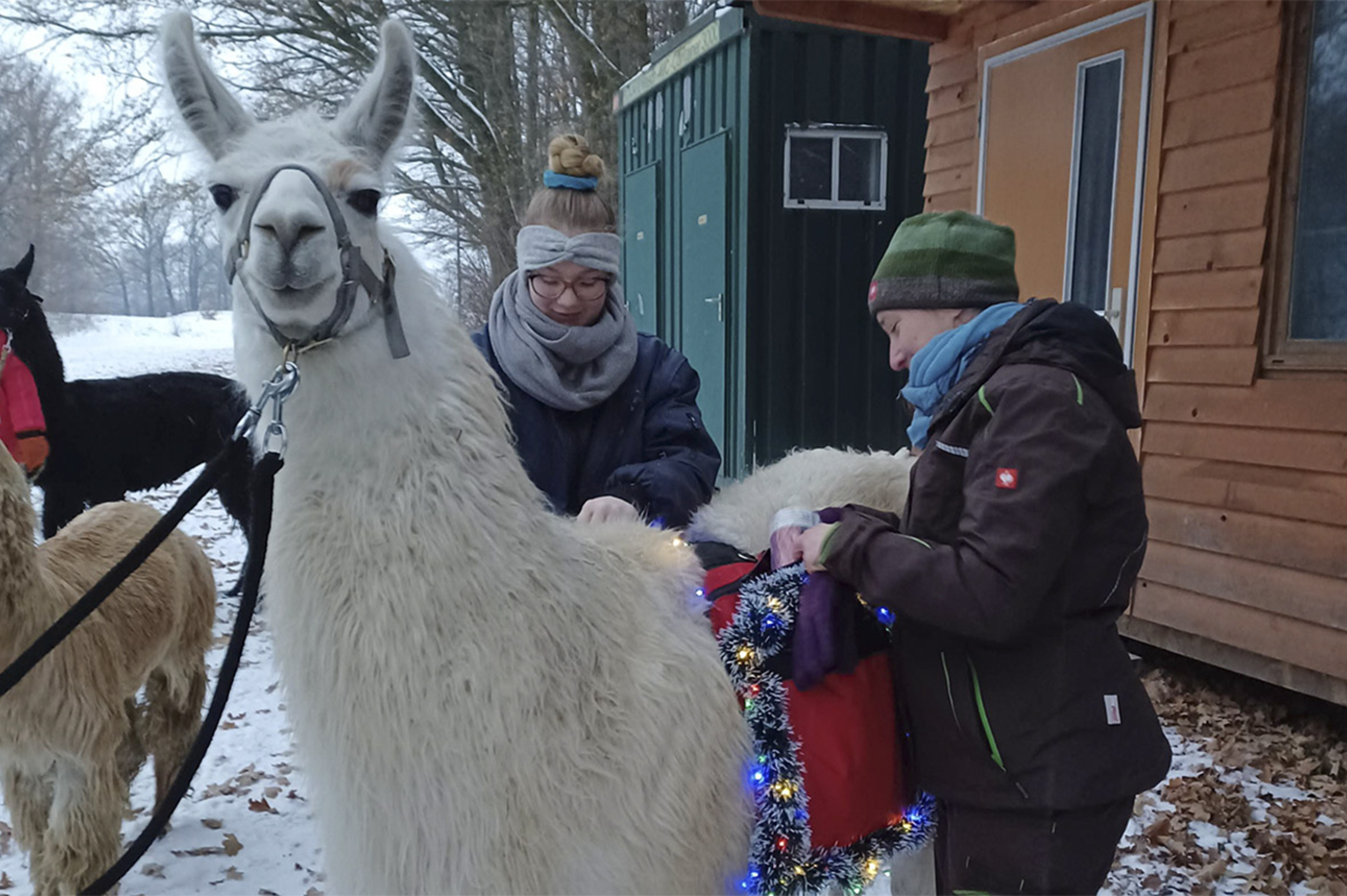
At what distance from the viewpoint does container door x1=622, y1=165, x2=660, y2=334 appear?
922 cm

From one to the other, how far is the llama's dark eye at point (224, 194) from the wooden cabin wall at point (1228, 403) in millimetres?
3971

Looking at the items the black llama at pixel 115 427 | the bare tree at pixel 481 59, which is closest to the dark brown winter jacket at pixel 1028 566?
the black llama at pixel 115 427

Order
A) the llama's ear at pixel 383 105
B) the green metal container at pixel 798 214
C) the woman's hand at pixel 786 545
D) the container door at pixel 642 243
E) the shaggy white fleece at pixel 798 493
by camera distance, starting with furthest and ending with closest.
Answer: the container door at pixel 642 243 → the green metal container at pixel 798 214 → the shaggy white fleece at pixel 798 493 → the woman's hand at pixel 786 545 → the llama's ear at pixel 383 105

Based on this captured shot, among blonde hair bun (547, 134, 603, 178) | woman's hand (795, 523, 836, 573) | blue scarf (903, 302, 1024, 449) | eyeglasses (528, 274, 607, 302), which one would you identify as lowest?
woman's hand (795, 523, 836, 573)

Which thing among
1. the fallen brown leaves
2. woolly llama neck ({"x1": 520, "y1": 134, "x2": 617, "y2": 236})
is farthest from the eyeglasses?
the fallen brown leaves

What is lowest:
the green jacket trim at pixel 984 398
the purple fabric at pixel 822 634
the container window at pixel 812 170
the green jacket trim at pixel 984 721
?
the green jacket trim at pixel 984 721

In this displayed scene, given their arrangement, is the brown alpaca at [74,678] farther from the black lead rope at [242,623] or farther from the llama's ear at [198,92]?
the llama's ear at [198,92]

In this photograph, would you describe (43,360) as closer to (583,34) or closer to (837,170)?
(837,170)

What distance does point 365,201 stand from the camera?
1.45m

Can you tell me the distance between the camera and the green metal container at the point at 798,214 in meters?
7.09

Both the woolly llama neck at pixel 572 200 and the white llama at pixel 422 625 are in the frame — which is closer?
the white llama at pixel 422 625

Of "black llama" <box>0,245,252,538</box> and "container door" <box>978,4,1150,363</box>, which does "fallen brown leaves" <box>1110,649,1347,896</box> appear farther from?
"black llama" <box>0,245,252,538</box>

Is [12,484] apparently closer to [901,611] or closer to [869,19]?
[901,611]

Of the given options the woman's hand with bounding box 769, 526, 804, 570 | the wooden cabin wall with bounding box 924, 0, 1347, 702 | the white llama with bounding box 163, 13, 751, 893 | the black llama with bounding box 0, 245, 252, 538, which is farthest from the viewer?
the black llama with bounding box 0, 245, 252, 538
